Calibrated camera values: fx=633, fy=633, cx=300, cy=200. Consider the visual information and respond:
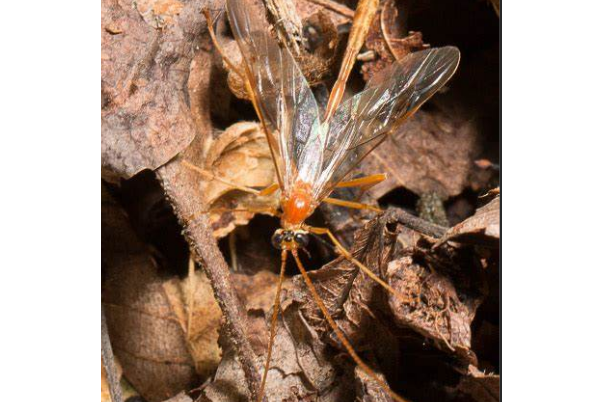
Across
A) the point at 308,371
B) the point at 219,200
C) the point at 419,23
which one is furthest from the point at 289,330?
the point at 419,23

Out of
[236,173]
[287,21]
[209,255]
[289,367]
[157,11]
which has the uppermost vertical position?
[157,11]

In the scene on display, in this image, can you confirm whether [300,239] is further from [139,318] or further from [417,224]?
[139,318]

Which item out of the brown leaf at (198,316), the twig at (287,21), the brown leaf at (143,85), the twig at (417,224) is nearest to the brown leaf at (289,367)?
the brown leaf at (198,316)

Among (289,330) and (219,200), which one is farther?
(219,200)

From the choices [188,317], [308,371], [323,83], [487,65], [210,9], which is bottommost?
[308,371]

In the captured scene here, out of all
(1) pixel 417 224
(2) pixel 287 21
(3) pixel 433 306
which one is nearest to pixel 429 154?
(1) pixel 417 224

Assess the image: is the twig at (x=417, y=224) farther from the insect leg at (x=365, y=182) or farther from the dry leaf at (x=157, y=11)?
the dry leaf at (x=157, y=11)

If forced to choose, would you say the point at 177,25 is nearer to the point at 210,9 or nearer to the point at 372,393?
the point at 210,9

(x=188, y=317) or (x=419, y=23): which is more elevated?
(x=419, y=23)
